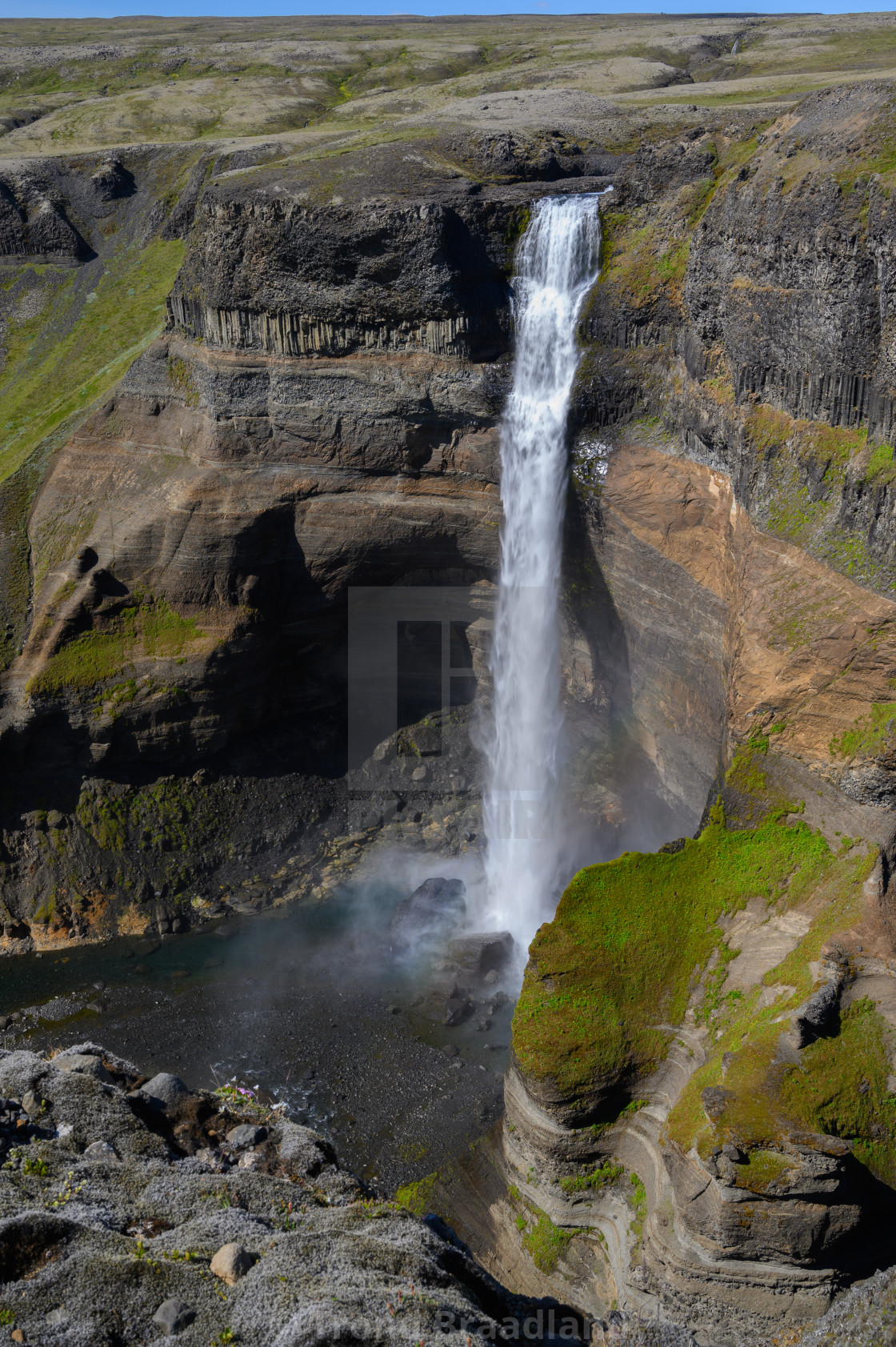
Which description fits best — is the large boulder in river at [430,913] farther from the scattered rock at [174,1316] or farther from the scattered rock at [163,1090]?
the scattered rock at [174,1316]

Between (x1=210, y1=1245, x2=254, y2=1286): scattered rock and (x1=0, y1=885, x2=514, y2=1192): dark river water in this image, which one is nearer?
(x1=210, y1=1245, x2=254, y2=1286): scattered rock

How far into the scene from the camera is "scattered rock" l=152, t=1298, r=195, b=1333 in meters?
11.0

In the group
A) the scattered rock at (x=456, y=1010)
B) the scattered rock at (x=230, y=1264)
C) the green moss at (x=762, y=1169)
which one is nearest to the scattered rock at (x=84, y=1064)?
the scattered rock at (x=230, y=1264)

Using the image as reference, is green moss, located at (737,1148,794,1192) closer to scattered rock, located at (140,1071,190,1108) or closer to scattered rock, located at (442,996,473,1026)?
scattered rock, located at (140,1071,190,1108)

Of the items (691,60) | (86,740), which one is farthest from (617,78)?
(86,740)

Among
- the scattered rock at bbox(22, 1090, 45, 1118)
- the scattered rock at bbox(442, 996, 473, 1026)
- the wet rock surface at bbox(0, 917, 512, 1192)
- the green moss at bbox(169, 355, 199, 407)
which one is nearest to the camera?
the scattered rock at bbox(22, 1090, 45, 1118)

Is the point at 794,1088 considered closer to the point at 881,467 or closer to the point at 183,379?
the point at 881,467

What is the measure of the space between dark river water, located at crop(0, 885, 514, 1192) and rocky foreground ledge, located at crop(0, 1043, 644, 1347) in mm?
6549

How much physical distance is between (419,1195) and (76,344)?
38.6 metres

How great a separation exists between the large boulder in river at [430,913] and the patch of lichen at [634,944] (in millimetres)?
10603

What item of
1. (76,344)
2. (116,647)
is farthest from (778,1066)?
(76,344)

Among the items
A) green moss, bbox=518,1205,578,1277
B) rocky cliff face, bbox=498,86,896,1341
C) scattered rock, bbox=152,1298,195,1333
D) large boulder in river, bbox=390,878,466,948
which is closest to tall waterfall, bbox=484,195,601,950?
large boulder in river, bbox=390,878,466,948

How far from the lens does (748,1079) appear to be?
17094mm

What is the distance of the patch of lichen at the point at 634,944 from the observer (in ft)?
64.3
